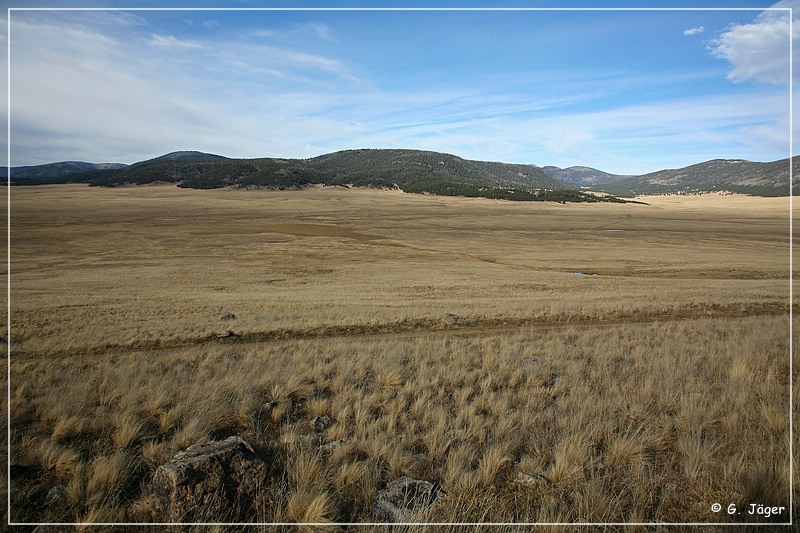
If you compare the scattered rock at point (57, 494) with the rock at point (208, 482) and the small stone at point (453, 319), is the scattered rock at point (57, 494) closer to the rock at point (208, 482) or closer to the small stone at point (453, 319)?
the rock at point (208, 482)

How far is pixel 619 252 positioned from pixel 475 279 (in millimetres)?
29164

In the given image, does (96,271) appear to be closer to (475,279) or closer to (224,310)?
(224,310)

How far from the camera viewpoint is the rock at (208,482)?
3.84 m

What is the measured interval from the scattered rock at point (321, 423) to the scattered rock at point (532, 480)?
8.91ft

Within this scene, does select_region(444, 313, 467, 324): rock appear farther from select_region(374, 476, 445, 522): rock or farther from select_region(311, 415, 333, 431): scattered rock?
select_region(374, 476, 445, 522): rock

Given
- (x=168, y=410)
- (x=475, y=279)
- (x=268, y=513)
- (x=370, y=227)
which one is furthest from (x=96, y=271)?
(x=370, y=227)

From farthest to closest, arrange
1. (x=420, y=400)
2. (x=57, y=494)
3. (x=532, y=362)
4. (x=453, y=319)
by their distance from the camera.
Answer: (x=453, y=319)
(x=532, y=362)
(x=420, y=400)
(x=57, y=494)

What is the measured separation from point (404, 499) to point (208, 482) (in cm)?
184

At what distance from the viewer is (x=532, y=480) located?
4555 mm

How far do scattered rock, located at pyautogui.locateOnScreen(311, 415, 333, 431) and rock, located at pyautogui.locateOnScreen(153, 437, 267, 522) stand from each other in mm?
1688

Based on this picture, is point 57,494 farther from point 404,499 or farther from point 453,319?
point 453,319

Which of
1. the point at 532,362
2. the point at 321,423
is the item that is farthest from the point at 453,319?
the point at 321,423

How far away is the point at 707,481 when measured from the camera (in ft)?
14.4

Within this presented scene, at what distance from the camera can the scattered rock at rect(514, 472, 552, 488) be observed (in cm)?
452
